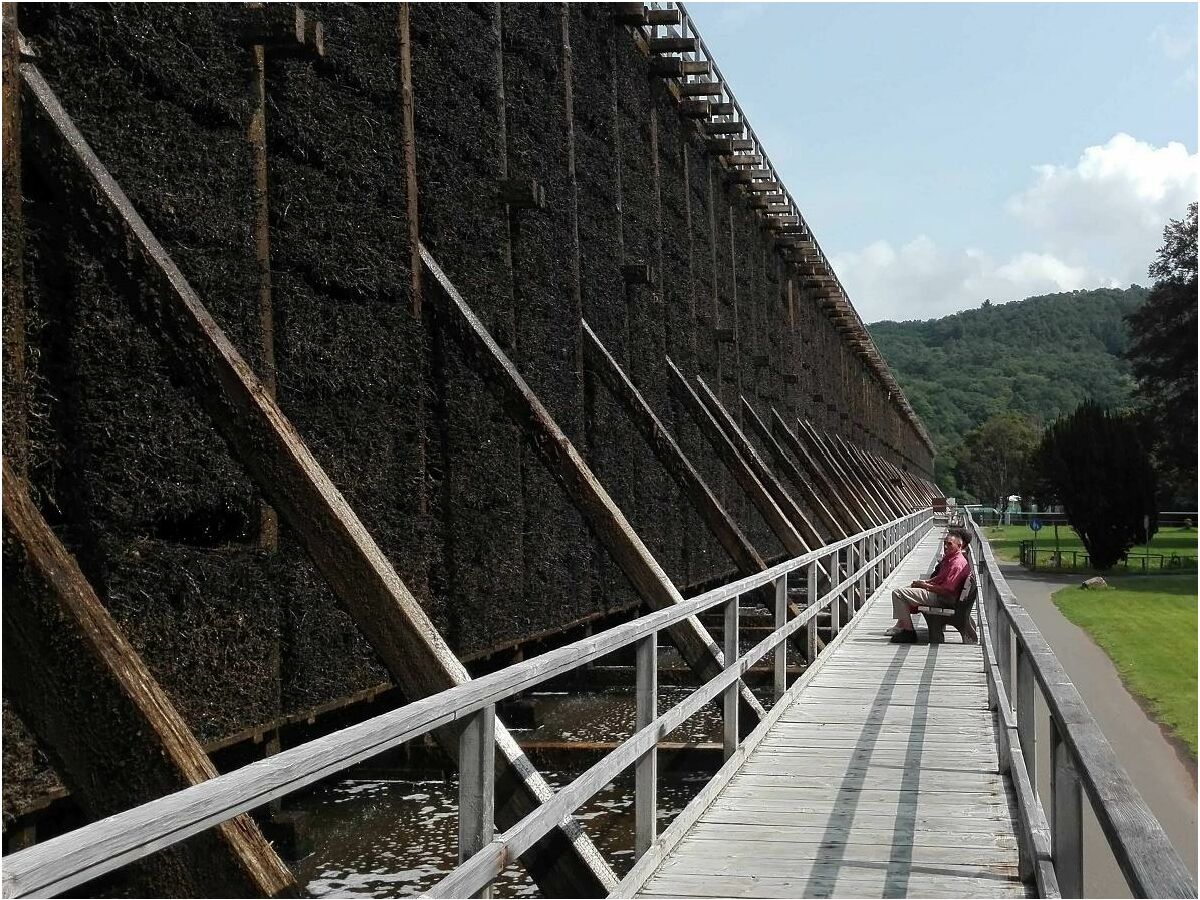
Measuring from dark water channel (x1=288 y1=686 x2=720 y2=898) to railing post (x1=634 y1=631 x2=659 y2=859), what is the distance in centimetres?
148

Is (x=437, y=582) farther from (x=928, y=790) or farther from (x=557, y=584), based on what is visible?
(x=928, y=790)

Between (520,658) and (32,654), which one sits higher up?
(32,654)

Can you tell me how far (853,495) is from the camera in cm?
2817

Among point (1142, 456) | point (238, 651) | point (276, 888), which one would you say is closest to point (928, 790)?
point (238, 651)

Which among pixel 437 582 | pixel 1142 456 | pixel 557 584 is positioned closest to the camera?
pixel 437 582

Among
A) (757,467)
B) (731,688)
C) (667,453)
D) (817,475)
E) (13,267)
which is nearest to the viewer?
(13,267)

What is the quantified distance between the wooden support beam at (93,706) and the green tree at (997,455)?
141 metres

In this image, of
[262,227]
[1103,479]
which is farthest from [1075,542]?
[262,227]

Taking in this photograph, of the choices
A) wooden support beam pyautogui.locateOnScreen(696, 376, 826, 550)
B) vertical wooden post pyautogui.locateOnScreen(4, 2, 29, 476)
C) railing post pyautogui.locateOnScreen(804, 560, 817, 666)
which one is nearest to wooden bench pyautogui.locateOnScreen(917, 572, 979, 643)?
railing post pyautogui.locateOnScreen(804, 560, 817, 666)

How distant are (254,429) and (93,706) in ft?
5.00

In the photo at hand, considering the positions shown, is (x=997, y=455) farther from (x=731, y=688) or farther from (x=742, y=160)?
(x=731, y=688)

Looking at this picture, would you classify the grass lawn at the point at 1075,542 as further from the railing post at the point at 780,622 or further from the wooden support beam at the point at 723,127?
the railing post at the point at 780,622

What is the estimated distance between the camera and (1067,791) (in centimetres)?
368

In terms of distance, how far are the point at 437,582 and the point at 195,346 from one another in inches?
144
